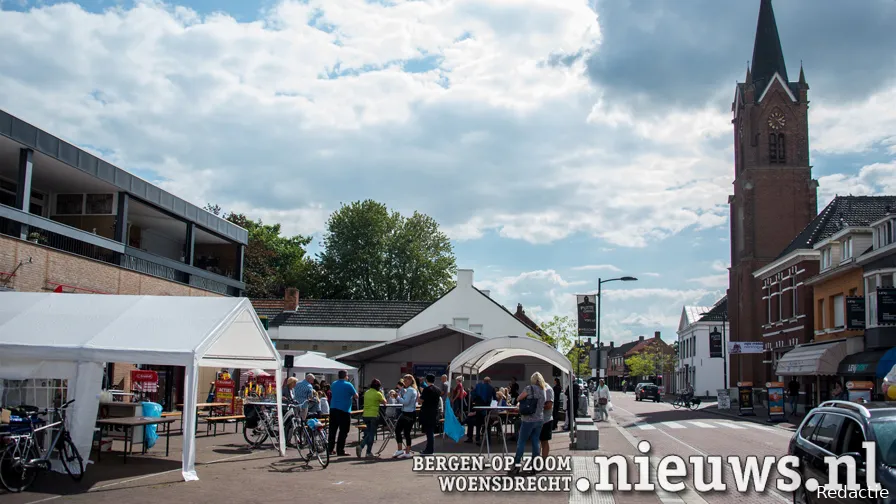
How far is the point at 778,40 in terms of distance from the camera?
64188 millimetres

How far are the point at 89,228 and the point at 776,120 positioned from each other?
51.7 meters

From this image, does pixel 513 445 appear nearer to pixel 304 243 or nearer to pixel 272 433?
pixel 272 433

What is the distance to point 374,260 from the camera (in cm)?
6700

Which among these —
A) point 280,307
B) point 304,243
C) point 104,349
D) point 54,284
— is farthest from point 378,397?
point 304,243

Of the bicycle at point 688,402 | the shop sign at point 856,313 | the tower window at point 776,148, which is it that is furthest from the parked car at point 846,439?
the tower window at point 776,148

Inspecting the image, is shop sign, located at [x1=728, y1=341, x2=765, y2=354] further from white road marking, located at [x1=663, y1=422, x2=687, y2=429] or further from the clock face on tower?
the clock face on tower

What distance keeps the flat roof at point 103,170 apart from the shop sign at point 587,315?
48.2 ft

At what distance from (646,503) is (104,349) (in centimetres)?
860

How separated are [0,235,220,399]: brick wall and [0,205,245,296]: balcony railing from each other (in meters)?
0.38

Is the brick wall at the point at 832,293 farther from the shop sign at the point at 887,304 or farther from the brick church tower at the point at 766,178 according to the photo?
the brick church tower at the point at 766,178

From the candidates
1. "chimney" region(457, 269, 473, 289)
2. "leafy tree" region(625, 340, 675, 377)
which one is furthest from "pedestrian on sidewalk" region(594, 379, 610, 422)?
"leafy tree" region(625, 340, 675, 377)

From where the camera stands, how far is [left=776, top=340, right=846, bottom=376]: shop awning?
37406 millimetres

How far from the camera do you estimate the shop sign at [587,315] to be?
32812 millimetres

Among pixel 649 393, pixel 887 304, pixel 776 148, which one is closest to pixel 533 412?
pixel 887 304
